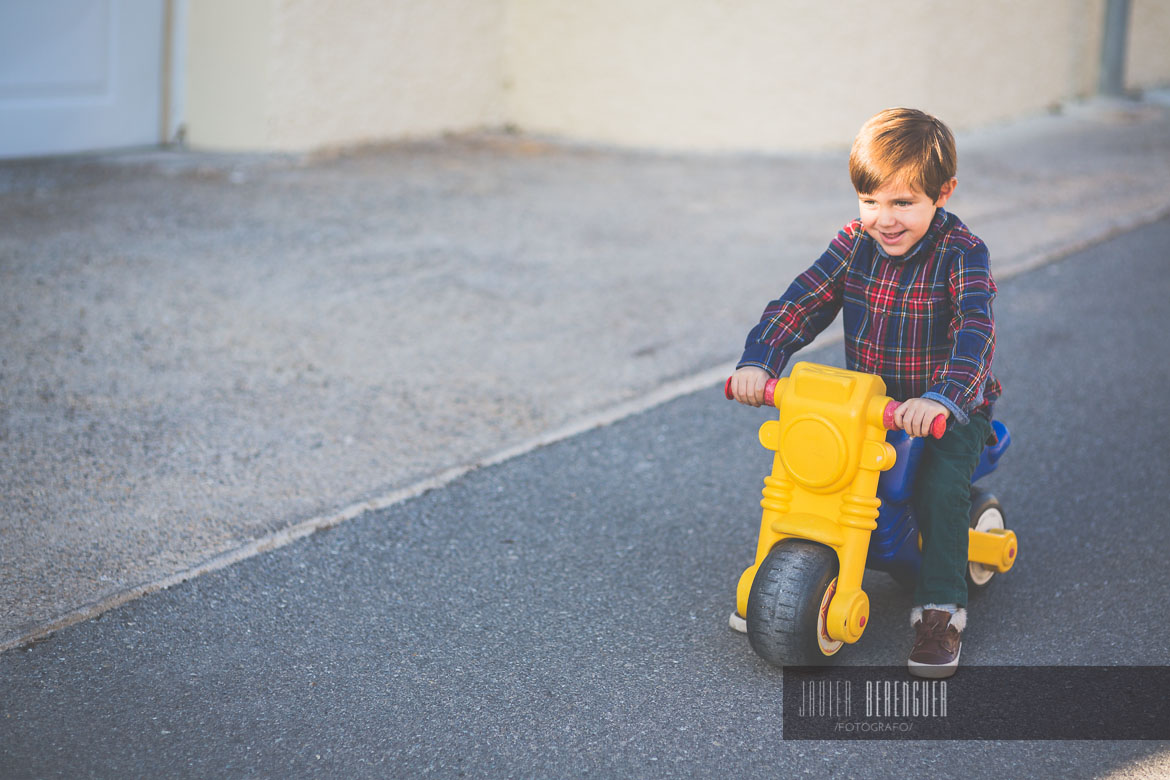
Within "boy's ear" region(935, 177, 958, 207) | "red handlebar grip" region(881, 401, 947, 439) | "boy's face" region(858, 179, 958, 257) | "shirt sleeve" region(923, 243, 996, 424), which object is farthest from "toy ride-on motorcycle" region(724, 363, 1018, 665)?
"boy's ear" region(935, 177, 958, 207)

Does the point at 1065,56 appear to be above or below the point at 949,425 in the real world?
above

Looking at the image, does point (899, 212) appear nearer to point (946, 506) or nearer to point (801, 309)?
point (801, 309)

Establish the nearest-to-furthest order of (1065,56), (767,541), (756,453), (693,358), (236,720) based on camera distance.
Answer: (236,720) → (767,541) → (756,453) → (693,358) → (1065,56)

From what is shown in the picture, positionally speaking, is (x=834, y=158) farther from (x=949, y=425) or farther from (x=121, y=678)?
(x=121, y=678)

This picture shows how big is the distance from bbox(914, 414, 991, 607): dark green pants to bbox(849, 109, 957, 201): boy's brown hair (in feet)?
1.92

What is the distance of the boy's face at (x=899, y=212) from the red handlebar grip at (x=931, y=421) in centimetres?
39

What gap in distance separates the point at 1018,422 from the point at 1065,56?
762 centimetres

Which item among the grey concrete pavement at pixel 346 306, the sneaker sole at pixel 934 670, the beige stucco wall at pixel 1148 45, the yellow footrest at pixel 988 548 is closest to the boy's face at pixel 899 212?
the yellow footrest at pixel 988 548

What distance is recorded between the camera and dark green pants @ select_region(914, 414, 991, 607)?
2.82 metres

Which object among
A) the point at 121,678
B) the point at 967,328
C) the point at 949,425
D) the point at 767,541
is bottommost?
the point at 121,678

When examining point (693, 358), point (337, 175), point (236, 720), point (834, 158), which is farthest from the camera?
point (834, 158)

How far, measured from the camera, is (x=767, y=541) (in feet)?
9.23

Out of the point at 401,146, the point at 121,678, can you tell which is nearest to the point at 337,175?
the point at 401,146

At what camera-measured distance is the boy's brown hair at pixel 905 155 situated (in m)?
2.67
